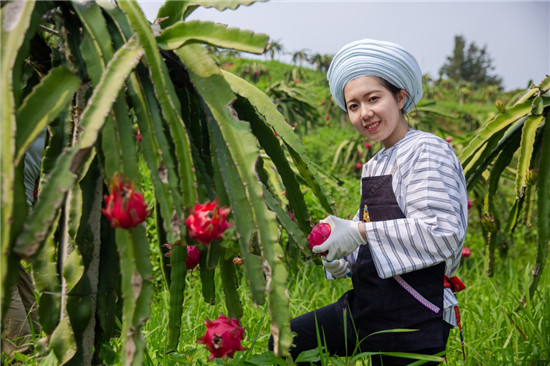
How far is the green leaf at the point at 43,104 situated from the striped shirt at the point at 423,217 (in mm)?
908

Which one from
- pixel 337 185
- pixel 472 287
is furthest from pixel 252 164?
pixel 472 287

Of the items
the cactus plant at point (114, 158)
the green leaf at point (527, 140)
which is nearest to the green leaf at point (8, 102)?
the cactus plant at point (114, 158)

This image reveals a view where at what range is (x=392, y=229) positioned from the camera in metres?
1.43

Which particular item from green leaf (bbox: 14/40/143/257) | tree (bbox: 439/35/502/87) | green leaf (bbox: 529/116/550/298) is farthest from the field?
tree (bbox: 439/35/502/87)

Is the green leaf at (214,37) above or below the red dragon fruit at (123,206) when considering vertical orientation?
above

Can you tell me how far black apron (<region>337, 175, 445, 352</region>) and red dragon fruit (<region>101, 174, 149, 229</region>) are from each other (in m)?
0.89

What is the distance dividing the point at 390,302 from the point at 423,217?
303 millimetres

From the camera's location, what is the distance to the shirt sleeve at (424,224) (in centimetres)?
140

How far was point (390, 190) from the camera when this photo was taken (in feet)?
5.14

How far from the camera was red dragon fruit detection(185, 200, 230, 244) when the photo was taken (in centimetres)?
90

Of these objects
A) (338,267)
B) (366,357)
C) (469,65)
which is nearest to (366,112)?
(338,267)

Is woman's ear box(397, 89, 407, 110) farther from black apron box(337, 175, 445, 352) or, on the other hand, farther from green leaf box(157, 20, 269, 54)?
green leaf box(157, 20, 269, 54)

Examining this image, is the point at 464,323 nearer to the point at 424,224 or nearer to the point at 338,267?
the point at 338,267

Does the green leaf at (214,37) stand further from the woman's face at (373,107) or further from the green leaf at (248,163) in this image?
the woman's face at (373,107)
